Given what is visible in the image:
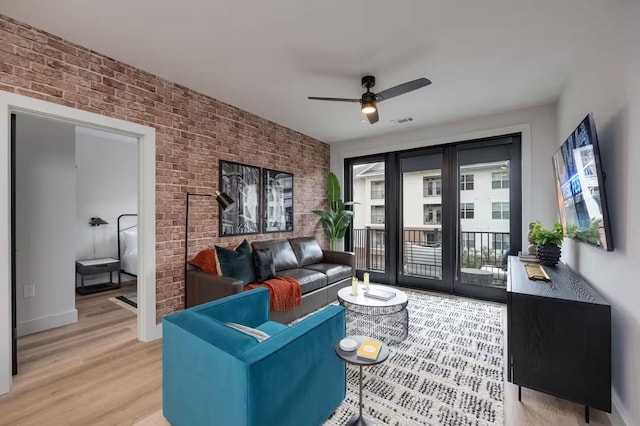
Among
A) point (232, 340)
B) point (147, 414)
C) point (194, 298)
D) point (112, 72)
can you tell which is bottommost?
point (147, 414)

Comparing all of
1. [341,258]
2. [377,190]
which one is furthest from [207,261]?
[377,190]

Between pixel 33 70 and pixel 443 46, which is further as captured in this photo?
pixel 443 46

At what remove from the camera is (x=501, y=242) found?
4125 millimetres

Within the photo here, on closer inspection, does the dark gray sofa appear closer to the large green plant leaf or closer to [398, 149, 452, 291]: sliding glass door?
the large green plant leaf

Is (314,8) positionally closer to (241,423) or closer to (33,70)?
(33,70)

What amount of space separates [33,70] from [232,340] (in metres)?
2.63

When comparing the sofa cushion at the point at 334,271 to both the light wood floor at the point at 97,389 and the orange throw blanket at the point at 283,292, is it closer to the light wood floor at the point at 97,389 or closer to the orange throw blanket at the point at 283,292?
the orange throw blanket at the point at 283,292

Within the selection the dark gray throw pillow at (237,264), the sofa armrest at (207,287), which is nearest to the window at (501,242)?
the dark gray throw pillow at (237,264)

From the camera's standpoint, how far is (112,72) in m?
2.59

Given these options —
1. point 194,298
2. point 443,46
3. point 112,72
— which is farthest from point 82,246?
point 443,46

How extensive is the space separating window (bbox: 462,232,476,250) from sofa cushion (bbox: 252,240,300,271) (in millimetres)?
2636

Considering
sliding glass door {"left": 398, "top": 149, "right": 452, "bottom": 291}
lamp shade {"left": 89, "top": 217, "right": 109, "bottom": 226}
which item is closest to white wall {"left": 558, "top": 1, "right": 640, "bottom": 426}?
sliding glass door {"left": 398, "top": 149, "right": 452, "bottom": 291}

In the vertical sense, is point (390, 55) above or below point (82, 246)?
above

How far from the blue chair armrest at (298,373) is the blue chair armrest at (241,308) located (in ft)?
2.09
